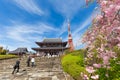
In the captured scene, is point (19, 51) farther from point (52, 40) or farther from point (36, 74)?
point (36, 74)

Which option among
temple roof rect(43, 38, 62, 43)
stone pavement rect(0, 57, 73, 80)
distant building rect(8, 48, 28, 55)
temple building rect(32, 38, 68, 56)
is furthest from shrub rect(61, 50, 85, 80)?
distant building rect(8, 48, 28, 55)

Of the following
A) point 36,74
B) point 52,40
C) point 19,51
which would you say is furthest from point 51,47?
point 36,74

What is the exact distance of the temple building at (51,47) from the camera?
202ft

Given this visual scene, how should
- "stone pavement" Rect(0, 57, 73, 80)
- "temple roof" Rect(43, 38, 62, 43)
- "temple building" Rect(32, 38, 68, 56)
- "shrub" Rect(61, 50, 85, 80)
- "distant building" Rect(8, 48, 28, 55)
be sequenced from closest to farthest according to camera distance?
"shrub" Rect(61, 50, 85, 80) < "stone pavement" Rect(0, 57, 73, 80) < "temple building" Rect(32, 38, 68, 56) < "distant building" Rect(8, 48, 28, 55) < "temple roof" Rect(43, 38, 62, 43)

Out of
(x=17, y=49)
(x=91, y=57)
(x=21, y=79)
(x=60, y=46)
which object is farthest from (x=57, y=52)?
(x=91, y=57)

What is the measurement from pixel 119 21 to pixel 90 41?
162 centimetres

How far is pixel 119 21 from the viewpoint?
9.97ft

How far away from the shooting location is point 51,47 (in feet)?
208

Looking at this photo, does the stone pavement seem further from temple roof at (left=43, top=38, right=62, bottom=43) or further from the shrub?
temple roof at (left=43, top=38, right=62, bottom=43)

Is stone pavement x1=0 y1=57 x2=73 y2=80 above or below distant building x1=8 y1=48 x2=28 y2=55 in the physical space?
below

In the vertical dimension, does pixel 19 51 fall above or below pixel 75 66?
above

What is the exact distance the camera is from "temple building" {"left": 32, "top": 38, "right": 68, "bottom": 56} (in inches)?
2426

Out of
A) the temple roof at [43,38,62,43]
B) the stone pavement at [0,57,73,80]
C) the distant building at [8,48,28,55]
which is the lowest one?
the stone pavement at [0,57,73,80]

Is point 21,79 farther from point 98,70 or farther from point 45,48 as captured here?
point 45,48
